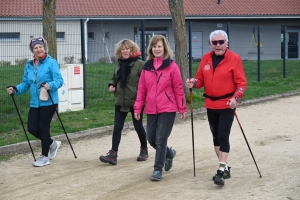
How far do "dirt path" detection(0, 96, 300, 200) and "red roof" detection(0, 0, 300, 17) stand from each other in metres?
23.1

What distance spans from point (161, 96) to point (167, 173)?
107cm

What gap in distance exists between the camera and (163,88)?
23.9 feet

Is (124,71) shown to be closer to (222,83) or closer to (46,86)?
(46,86)

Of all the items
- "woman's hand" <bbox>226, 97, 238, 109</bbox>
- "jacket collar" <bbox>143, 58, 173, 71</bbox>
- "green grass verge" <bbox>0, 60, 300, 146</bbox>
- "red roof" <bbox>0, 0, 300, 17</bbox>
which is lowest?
"green grass verge" <bbox>0, 60, 300, 146</bbox>

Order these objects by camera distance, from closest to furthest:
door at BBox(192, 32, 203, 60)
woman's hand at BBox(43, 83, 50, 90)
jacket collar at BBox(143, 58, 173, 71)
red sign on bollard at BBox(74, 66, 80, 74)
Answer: jacket collar at BBox(143, 58, 173, 71), woman's hand at BBox(43, 83, 50, 90), red sign on bollard at BBox(74, 66, 80, 74), door at BBox(192, 32, 203, 60)

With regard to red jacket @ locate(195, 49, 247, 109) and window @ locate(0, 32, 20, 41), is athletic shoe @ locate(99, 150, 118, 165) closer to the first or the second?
red jacket @ locate(195, 49, 247, 109)

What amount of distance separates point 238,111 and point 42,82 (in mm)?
6343

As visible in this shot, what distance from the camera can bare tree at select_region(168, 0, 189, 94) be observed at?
13.9 meters

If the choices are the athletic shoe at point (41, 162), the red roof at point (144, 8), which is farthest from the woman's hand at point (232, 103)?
the red roof at point (144, 8)

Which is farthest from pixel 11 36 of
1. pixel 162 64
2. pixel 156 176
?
pixel 156 176

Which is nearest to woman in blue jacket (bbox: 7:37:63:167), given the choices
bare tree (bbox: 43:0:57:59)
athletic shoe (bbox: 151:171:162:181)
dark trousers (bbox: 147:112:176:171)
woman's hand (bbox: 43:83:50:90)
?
woman's hand (bbox: 43:83:50:90)

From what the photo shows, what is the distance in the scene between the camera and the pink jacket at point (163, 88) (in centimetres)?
730

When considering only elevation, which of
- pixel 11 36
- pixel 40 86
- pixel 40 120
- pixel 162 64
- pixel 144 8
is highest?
pixel 144 8

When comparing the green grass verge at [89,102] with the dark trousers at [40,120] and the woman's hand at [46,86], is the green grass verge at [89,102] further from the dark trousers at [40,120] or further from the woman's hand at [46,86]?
the woman's hand at [46,86]
